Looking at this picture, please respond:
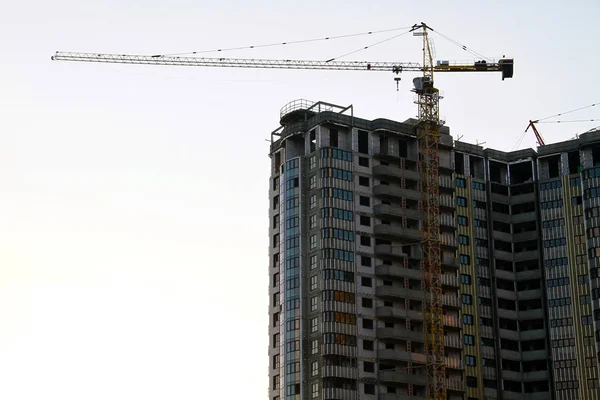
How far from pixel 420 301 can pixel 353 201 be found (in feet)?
73.3

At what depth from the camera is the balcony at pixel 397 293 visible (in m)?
189

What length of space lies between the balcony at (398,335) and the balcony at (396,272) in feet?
33.1

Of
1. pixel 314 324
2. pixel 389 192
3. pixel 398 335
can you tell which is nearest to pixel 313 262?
pixel 314 324

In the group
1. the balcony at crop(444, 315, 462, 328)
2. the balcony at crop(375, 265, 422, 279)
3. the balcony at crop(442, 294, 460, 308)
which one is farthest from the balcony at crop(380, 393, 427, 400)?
the balcony at crop(375, 265, 422, 279)

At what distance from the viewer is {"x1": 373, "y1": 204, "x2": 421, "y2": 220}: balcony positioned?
194m

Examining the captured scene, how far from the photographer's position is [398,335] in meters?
188

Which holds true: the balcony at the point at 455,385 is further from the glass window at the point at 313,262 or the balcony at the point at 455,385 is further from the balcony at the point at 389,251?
the glass window at the point at 313,262

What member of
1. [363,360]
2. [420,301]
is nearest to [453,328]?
[420,301]

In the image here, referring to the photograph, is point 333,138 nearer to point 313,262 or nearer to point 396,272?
point 313,262

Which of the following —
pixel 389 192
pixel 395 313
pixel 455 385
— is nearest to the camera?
pixel 395 313

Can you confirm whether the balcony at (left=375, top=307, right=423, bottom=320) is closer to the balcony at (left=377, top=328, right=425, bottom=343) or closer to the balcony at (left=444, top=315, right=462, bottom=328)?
the balcony at (left=377, top=328, right=425, bottom=343)

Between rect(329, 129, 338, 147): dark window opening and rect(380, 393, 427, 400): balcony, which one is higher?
rect(329, 129, 338, 147): dark window opening

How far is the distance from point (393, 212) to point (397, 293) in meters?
15.7

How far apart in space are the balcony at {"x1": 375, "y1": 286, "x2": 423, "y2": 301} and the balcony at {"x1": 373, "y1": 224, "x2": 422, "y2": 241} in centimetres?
998
